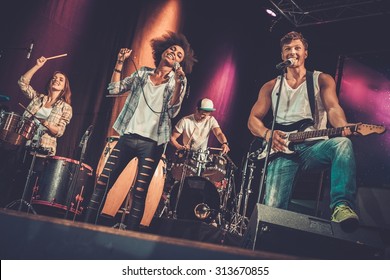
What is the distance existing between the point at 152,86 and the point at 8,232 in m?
3.04

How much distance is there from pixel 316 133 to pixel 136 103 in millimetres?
1890

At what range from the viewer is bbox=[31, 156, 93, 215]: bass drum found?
6062 millimetres

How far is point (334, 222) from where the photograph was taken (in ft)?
9.04

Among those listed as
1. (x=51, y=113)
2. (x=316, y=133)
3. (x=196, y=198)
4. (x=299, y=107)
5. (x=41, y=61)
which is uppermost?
(x=41, y=61)

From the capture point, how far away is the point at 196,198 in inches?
262

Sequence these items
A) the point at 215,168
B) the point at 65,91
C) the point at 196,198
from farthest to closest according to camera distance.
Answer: the point at 215,168 → the point at 65,91 → the point at 196,198

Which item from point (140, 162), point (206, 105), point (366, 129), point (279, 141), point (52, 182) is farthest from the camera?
point (206, 105)

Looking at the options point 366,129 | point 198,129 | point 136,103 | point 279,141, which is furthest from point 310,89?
point 198,129

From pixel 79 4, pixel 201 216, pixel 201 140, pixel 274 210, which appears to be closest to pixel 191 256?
pixel 274 210

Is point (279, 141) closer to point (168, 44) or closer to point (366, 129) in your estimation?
point (366, 129)

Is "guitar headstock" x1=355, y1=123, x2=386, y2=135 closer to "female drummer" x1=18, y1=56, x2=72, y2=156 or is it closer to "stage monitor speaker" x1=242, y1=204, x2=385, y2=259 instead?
"stage monitor speaker" x1=242, y1=204, x2=385, y2=259

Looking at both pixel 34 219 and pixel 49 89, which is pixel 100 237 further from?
pixel 49 89

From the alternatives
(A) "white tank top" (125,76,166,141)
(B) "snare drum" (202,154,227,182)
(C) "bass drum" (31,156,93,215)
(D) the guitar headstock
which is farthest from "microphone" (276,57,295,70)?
(C) "bass drum" (31,156,93,215)

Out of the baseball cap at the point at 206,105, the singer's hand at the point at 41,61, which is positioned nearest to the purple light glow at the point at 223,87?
the baseball cap at the point at 206,105
